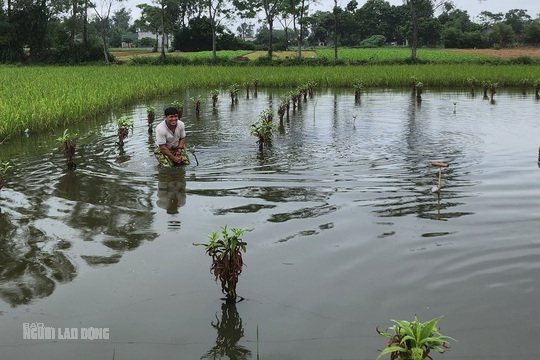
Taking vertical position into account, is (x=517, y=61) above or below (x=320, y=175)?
above

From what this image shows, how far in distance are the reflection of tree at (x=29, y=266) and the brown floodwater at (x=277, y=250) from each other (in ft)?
0.06

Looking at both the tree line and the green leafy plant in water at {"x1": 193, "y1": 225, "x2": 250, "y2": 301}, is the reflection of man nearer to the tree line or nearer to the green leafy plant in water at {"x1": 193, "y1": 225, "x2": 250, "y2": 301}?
the green leafy plant in water at {"x1": 193, "y1": 225, "x2": 250, "y2": 301}

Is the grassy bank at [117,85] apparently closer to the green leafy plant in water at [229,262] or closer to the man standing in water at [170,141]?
the man standing in water at [170,141]

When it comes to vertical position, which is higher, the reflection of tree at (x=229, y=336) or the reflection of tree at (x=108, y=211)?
the reflection of tree at (x=108, y=211)

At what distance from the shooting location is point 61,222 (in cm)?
563

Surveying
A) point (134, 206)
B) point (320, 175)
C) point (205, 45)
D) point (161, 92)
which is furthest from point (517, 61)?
point (134, 206)

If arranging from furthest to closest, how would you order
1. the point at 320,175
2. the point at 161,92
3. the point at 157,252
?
the point at 161,92 < the point at 320,175 < the point at 157,252

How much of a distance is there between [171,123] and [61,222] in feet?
9.29

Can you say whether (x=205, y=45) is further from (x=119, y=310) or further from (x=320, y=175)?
(x=119, y=310)

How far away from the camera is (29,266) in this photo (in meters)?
4.48

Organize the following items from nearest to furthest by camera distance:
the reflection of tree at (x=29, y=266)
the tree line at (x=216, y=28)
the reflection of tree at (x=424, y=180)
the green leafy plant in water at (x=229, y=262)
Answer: the green leafy plant in water at (x=229, y=262)
the reflection of tree at (x=29, y=266)
the reflection of tree at (x=424, y=180)
the tree line at (x=216, y=28)

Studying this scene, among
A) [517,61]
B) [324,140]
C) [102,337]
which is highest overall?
[517,61]

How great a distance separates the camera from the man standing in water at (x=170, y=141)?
7.95m

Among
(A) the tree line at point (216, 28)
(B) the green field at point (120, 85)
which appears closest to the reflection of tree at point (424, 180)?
(B) the green field at point (120, 85)
